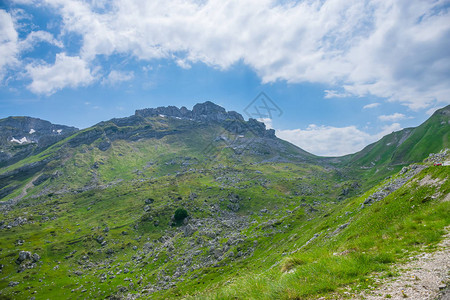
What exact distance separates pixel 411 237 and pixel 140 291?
307 feet

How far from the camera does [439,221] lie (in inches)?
636

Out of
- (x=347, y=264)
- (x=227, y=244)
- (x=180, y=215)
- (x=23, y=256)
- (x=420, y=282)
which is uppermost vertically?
(x=347, y=264)

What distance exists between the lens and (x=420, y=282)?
943 centimetres

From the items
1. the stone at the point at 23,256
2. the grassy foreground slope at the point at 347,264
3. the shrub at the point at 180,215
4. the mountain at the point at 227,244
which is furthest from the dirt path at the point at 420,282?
the stone at the point at 23,256

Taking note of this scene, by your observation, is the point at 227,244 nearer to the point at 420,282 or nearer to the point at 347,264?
the point at 347,264

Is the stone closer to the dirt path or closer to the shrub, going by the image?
the shrub

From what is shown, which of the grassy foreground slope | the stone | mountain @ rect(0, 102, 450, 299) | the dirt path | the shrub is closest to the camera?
the dirt path

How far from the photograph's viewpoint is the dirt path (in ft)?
28.1

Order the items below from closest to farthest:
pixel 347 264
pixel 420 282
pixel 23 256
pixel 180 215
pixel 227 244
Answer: pixel 420 282, pixel 347 264, pixel 227 244, pixel 23 256, pixel 180 215

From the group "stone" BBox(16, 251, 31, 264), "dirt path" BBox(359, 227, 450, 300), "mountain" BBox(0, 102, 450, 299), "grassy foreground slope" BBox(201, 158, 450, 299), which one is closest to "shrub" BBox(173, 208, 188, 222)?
"mountain" BBox(0, 102, 450, 299)

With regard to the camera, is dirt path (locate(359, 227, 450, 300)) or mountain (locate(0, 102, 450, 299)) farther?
mountain (locate(0, 102, 450, 299))

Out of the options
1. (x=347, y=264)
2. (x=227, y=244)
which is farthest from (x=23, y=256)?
(x=347, y=264)

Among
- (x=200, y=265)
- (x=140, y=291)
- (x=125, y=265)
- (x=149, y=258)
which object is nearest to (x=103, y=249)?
(x=125, y=265)

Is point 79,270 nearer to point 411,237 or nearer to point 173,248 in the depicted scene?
point 173,248
